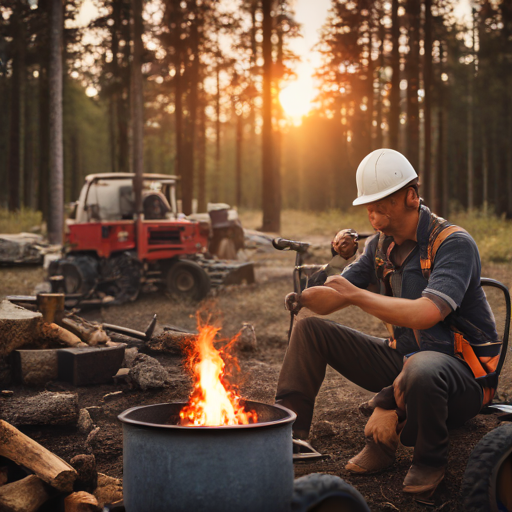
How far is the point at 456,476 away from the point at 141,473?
1931 millimetres

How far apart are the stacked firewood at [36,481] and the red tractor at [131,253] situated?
24.0 ft

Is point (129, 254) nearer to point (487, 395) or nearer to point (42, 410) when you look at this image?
point (42, 410)

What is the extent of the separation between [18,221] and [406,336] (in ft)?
73.8

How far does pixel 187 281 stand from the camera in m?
10.7

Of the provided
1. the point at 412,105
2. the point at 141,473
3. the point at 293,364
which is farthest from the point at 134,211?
the point at 412,105

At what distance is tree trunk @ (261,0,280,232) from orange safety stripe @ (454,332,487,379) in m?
17.9

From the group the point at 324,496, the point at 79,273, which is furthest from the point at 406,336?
the point at 79,273

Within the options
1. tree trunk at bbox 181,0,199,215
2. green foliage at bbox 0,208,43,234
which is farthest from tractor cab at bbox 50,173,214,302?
green foliage at bbox 0,208,43,234

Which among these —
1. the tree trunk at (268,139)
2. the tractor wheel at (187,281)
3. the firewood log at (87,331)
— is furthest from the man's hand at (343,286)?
the tree trunk at (268,139)

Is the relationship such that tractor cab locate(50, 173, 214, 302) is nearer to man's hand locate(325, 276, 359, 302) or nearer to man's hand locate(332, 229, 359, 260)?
man's hand locate(332, 229, 359, 260)

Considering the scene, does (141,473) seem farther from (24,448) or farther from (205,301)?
(205,301)

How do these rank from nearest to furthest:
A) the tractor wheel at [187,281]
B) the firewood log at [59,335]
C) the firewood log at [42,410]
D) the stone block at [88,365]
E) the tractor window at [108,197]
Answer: the firewood log at [42,410] < the stone block at [88,365] < the firewood log at [59,335] < the tractor wheel at [187,281] < the tractor window at [108,197]

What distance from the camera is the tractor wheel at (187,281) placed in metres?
10.5

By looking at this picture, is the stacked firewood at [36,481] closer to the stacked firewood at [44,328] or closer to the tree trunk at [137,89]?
the stacked firewood at [44,328]
